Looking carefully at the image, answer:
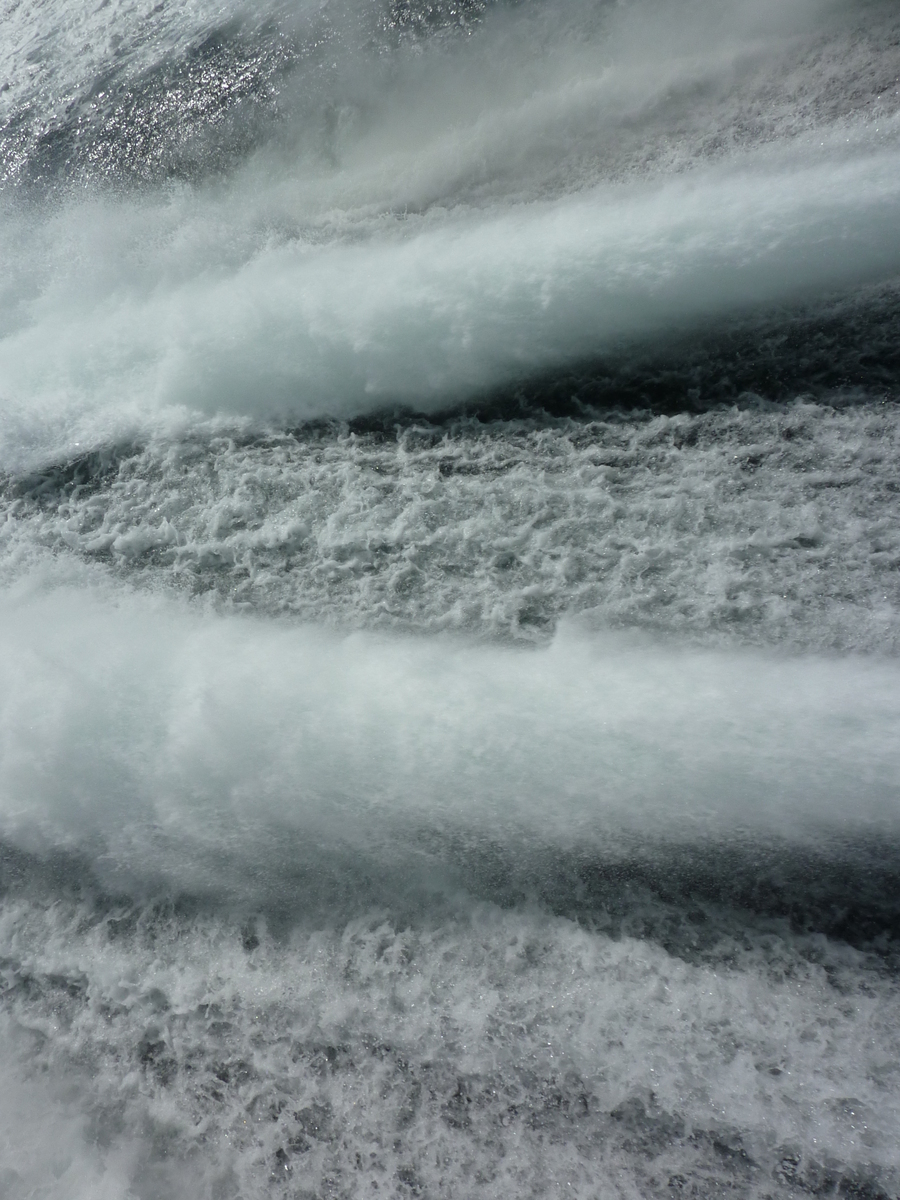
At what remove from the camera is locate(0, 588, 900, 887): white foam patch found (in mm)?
2092

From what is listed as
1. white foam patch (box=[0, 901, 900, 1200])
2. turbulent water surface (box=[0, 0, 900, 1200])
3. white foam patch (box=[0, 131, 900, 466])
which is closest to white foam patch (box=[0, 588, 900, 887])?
turbulent water surface (box=[0, 0, 900, 1200])

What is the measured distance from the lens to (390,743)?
7.62ft

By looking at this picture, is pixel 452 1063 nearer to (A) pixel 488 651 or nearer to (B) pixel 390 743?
(B) pixel 390 743

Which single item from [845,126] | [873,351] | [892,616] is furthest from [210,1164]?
[845,126]

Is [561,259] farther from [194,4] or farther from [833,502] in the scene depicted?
[194,4]

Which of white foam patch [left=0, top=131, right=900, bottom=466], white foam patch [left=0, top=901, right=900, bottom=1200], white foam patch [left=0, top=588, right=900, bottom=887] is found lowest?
white foam patch [left=0, top=901, right=900, bottom=1200]

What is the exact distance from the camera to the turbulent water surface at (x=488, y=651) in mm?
2064

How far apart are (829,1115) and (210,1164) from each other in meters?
1.86

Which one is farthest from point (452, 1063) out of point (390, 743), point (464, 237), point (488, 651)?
point (464, 237)

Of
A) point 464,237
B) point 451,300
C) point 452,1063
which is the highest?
point 464,237

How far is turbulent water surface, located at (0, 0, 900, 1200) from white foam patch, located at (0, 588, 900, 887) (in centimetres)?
1

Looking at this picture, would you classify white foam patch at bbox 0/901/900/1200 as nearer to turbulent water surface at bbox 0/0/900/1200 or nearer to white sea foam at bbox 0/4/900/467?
turbulent water surface at bbox 0/0/900/1200

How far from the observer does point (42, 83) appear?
459 centimetres

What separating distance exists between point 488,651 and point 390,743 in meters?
0.47
